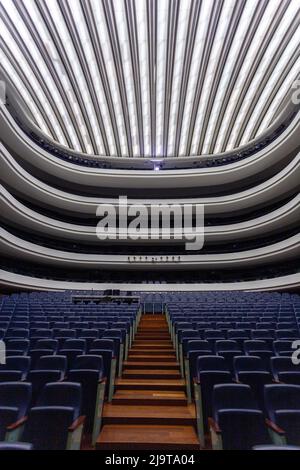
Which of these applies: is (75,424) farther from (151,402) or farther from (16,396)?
(151,402)

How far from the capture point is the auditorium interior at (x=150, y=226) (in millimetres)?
3502

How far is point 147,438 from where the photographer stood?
11.2 feet

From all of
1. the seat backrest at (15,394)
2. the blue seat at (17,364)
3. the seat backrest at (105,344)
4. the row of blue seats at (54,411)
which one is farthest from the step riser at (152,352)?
the seat backrest at (15,394)

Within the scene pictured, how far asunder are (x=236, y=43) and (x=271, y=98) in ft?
17.1

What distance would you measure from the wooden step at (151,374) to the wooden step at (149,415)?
1040 mm

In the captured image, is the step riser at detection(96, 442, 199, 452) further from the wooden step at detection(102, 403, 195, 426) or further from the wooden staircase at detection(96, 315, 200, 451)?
the wooden step at detection(102, 403, 195, 426)

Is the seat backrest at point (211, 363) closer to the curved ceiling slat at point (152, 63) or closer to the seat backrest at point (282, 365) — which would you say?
the seat backrest at point (282, 365)

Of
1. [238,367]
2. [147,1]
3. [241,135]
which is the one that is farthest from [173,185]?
[238,367]

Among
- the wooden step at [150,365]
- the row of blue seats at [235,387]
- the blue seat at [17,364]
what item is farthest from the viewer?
the wooden step at [150,365]

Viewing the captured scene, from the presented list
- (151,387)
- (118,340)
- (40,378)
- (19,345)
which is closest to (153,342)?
(118,340)

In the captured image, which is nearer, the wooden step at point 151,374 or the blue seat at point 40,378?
the blue seat at point 40,378

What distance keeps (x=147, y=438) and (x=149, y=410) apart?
0.74 metres

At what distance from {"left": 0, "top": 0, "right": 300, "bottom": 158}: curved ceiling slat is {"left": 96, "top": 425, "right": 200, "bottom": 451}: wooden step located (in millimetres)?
16976

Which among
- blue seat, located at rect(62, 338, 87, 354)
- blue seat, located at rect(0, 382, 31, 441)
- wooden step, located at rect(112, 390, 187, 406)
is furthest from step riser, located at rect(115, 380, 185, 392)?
blue seat, located at rect(0, 382, 31, 441)
